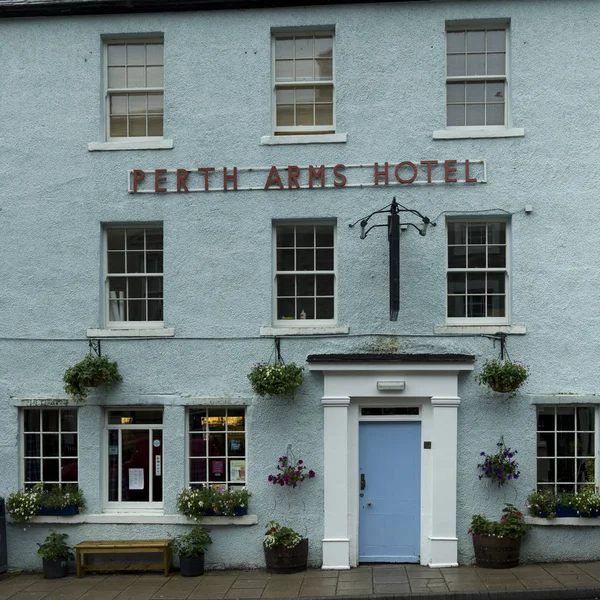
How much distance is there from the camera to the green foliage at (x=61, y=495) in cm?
1268

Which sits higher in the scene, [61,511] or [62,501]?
[62,501]

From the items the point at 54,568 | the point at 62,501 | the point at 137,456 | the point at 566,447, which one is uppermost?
the point at 566,447

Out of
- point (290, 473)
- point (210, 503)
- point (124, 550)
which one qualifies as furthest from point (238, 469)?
point (124, 550)

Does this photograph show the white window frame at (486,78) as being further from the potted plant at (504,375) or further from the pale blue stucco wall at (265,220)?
the potted plant at (504,375)

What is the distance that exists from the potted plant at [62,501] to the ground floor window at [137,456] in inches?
19.7

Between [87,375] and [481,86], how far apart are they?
24.8ft

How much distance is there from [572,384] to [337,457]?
372 cm

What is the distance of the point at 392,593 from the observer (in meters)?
11.0

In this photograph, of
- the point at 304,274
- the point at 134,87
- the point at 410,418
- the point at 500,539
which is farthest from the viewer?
the point at 134,87

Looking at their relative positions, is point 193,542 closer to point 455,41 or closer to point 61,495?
point 61,495

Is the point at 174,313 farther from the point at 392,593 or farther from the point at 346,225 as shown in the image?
the point at 392,593

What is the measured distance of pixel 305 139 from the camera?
12.7 meters

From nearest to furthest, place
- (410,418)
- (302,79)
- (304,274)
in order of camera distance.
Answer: (410,418), (304,274), (302,79)

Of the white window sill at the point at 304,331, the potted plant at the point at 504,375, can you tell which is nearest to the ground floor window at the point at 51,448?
the white window sill at the point at 304,331
